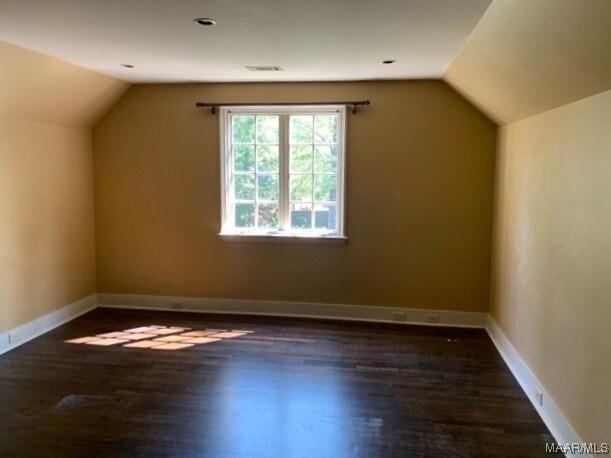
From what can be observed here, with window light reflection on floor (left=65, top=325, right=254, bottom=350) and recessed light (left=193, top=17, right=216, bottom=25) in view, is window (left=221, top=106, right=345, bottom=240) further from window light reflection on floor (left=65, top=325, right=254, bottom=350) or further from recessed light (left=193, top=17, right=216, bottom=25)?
recessed light (left=193, top=17, right=216, bottom=25)

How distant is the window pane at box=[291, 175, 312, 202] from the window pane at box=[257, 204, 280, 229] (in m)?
0.26

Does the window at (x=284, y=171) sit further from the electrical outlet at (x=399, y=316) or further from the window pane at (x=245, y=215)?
the electrical outlet at (x=399, y=316)

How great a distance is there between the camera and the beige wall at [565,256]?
2158mm

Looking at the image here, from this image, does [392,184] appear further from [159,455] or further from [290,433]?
[159,455]

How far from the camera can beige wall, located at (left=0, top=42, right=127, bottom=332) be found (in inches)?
144

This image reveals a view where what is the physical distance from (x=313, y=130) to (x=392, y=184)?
3.12 ft

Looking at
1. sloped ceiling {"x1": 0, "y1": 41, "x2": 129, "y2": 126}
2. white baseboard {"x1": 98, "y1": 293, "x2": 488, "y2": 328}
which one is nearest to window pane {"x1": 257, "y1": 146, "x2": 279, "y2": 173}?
white baseboard {"x1": 98, "y1": 293, "x2": 488, "y2": 328}

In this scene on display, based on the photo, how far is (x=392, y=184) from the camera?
446 centimetres

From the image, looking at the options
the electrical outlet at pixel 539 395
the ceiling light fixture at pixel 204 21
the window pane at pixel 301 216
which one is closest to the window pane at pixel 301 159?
the window pane at pixel 301 216

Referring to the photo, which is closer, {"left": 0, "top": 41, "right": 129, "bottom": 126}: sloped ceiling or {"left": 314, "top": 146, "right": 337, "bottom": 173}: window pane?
{"left": 0, "top": 41, "right": 129, "bottom": 126}: sloped ceiling

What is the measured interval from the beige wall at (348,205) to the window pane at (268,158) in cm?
44

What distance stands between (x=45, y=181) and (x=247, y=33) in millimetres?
2611

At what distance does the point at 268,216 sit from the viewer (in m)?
4.80

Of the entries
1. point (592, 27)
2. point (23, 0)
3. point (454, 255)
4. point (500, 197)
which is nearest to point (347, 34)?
point (592, 27)
